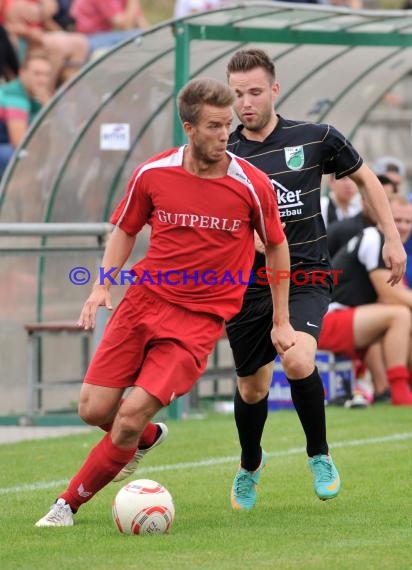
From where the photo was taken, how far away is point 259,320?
23.9 feet

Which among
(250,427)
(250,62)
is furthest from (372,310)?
(250,62)

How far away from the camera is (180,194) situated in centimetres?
652

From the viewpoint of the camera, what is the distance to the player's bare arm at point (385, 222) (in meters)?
7.09

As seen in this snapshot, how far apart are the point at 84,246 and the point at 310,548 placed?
6.04 metres

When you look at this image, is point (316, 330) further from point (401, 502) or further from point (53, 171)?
point (53, 171)

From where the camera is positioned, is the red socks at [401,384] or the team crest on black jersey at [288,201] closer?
the team crest on black jersey at [288,201]

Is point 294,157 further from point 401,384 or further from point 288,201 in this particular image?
point 401,384

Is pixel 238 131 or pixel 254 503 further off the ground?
pixel 238 131

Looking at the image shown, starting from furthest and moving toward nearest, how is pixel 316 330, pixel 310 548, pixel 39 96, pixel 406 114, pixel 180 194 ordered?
pixel 406 114, pixel 39 96, pixel 316 330, pixel 180 194, pixel 310 548

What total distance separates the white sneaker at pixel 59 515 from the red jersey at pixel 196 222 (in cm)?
118

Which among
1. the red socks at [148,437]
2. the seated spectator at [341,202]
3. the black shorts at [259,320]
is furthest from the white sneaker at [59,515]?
the seated spectator at [341,202]

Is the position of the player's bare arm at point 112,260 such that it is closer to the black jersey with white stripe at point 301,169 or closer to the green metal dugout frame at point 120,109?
the black jersey with white stripe at point 301,169

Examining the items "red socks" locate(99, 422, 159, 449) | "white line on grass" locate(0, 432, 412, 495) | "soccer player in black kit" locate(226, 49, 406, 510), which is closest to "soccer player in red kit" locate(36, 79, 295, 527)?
"soccer player in black kit" locate(226, 49, 406, 510)

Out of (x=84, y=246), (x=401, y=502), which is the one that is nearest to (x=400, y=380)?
(x=84, y=246)
